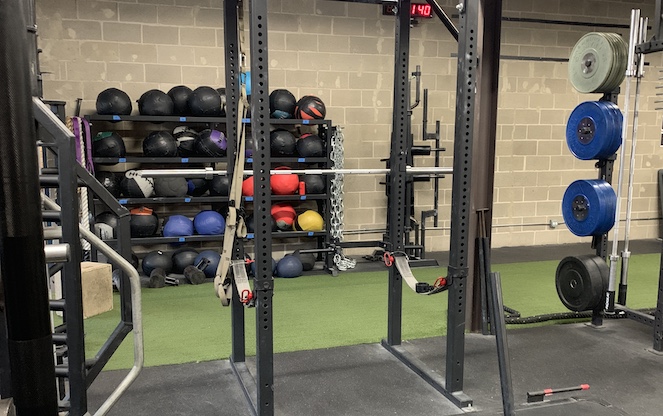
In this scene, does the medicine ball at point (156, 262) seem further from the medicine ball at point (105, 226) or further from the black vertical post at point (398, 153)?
the black vertical post at point (398, 153)

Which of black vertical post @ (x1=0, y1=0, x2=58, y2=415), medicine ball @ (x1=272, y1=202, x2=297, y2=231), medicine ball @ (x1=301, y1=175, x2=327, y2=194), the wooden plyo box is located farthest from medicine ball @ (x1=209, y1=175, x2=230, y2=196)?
black vertical post @ (x1=0, y1=0, x2=58, y2=415)

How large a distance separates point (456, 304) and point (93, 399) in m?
1.98

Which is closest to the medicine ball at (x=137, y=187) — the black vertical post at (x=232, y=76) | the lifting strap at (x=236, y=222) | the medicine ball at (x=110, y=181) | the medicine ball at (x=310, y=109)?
the medicine ball at (x=110, y=181)

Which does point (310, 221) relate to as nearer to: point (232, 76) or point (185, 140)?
point (185, 140)

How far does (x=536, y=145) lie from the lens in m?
6.98

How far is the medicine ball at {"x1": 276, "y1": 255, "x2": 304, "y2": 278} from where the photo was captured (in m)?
5.27

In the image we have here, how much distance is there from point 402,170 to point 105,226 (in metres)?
3.06

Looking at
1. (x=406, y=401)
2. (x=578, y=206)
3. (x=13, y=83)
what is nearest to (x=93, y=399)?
(x=406, y=401)

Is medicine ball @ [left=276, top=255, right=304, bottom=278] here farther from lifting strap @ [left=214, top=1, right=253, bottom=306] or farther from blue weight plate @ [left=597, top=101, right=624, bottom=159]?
blue weight plate @ [left=597, top=101, right=624, bottom=159]

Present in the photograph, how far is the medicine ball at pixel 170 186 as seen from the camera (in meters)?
5.08

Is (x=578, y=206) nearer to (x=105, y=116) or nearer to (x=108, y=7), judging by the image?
(x=105, y=116)

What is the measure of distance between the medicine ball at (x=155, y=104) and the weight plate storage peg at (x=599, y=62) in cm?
362

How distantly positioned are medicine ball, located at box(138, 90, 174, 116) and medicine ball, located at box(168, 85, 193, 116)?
48mm

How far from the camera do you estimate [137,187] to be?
16.4 ft
